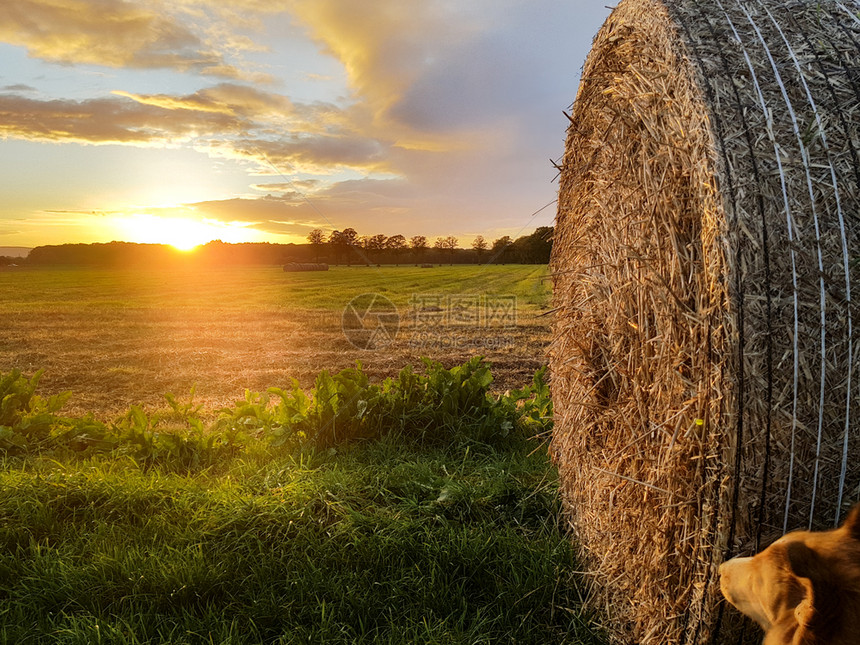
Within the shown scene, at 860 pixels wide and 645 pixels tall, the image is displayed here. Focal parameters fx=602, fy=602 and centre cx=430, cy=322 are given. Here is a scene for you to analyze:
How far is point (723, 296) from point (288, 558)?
8.89ft

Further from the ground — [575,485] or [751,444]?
[751,444]

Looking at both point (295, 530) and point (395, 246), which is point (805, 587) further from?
point (395, 246)

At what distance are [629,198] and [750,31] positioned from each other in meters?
0.84

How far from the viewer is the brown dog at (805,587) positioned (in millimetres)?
1649

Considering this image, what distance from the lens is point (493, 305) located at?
18.8m

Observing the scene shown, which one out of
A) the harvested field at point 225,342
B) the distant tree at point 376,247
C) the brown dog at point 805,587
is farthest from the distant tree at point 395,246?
the brown dog at point 805,587

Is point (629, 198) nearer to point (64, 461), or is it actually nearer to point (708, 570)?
point (708, 570)

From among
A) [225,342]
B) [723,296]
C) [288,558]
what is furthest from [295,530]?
[225,342]

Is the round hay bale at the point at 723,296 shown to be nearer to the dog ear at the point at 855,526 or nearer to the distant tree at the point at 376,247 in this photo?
the dog ear at the point at 855,526

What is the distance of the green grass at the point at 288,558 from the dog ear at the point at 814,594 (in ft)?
5.14

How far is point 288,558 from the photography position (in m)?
3.47

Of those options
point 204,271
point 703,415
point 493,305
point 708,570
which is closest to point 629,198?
point 703,415

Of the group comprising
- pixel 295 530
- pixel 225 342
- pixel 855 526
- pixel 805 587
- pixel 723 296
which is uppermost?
pixel 723 296

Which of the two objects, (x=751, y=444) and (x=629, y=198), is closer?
(x=751, y=444)
